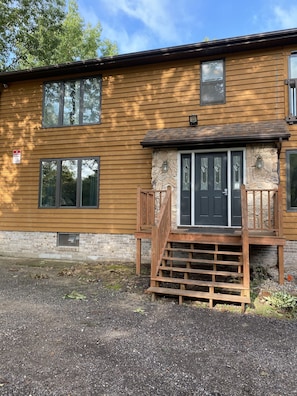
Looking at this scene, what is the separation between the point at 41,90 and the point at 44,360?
8.44 metres

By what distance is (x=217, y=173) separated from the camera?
7.35 metres

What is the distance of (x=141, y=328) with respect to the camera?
3.88 metres

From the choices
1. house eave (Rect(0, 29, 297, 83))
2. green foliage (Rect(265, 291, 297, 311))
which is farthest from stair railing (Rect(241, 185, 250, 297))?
house eave (Rect(0, 29, 297, 83))

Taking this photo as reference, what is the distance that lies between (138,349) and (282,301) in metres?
2.75

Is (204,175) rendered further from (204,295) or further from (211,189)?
(204,295)

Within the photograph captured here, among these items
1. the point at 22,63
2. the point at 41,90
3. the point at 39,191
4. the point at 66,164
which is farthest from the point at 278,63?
the point at 22,63

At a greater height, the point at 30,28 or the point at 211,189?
the point at 30,28

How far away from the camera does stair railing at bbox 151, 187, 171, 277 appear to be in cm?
526

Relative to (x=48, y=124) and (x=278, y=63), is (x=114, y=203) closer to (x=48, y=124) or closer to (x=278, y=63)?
(x=48, y=124)

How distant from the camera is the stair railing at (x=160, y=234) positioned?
5263 millimetres

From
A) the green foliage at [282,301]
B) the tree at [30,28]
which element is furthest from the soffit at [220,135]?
the tree at [30,28]

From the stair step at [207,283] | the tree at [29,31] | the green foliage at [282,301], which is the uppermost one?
the tree at [29,31]

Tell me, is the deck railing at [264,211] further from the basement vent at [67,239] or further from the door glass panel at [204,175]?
the basement vent at [67,239]

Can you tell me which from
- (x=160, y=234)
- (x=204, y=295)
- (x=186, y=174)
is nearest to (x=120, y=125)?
(x=186, y=174)
